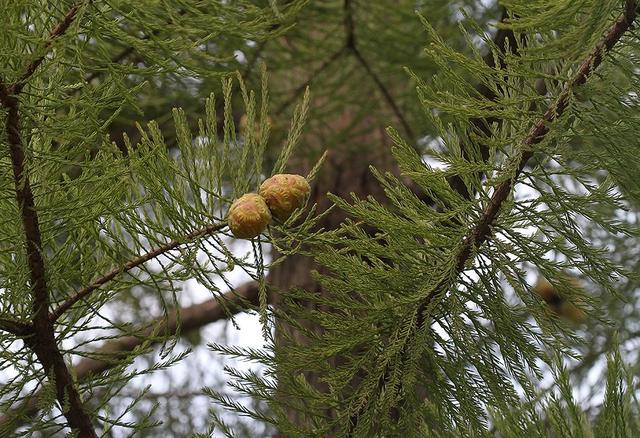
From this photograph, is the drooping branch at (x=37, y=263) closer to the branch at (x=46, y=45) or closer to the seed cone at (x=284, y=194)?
the branch at (x=46, y=45)

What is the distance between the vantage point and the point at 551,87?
0.92 m

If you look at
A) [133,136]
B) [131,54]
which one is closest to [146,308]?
[133,136]

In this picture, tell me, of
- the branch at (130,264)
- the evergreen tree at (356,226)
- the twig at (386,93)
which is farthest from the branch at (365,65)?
the branch at (130,264)

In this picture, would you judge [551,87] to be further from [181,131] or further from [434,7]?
[434,7]

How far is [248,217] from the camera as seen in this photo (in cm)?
87

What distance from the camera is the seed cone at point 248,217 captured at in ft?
2.86

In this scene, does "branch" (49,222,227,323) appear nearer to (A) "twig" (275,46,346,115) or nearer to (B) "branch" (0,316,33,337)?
(B) "branch" (0,316,33,337)

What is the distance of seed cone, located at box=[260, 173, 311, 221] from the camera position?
901 mm

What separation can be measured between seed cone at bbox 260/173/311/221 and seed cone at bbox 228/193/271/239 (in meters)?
0.02

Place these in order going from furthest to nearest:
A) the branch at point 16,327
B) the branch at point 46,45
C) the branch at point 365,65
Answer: the branch at point 365,65 → the branch at point 16,327 → the branch at point 46,45

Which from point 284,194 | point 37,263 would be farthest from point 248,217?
point 37,263

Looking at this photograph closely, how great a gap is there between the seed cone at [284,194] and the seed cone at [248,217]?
0.02 meters

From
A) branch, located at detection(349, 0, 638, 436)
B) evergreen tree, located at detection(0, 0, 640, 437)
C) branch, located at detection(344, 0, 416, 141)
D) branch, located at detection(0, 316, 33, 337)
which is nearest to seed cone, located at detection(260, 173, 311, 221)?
evergreen tree, located at detection(0, 0, 640, 437)

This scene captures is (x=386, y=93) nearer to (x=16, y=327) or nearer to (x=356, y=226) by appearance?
(x=356, y=226)
